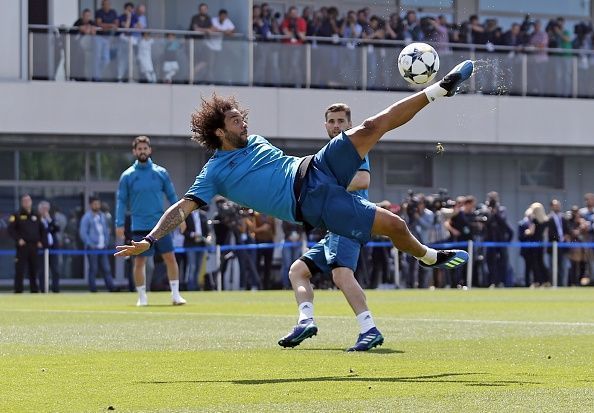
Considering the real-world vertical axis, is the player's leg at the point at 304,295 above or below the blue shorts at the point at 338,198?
below

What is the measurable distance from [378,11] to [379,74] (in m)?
1.52

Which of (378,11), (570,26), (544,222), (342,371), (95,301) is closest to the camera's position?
(342,371)

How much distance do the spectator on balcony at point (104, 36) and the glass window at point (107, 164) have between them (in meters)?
3.67

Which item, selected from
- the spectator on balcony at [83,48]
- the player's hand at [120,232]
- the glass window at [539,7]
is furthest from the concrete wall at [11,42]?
the player's hand at [120,232]

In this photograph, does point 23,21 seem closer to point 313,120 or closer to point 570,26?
point 313,120

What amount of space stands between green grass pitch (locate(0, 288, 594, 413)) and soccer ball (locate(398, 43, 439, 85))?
2.22 m

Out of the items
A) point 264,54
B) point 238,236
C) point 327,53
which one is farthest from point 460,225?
point 264,54

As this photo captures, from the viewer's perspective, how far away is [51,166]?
3647cm

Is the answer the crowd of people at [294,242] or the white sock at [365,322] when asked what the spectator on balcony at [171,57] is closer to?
the crowd of people at [294,242]

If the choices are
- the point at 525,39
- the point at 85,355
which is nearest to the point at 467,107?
the point at 525,39

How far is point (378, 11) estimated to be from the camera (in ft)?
116

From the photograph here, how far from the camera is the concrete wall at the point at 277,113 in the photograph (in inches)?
1325

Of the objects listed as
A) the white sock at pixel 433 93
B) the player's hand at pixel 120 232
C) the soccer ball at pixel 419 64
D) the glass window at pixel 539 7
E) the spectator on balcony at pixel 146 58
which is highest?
the glass window at pixel 539 7

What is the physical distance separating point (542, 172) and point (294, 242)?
12.8 meters
